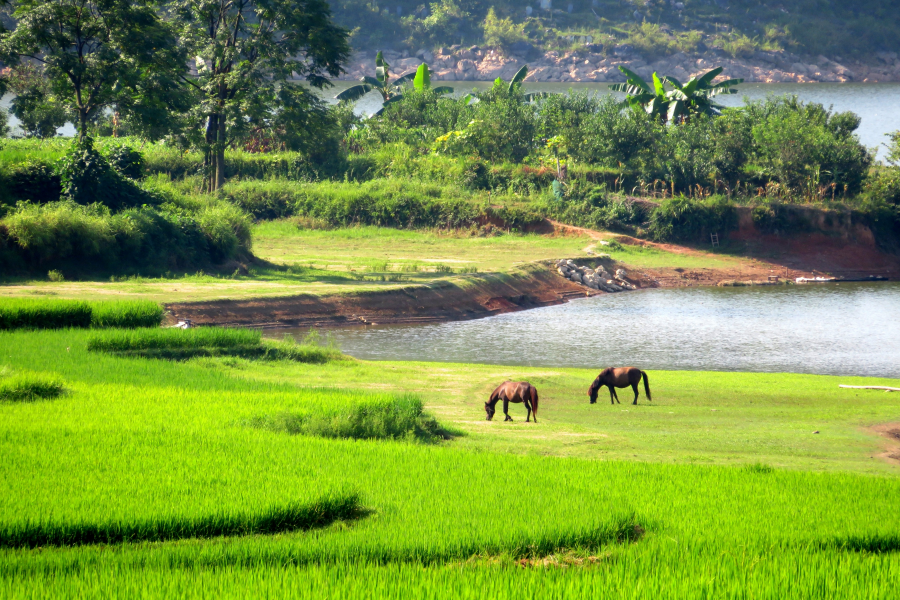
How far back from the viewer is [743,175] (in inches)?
1960

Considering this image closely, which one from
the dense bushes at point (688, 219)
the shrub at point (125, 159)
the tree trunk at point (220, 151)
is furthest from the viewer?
the dense bushes at point (688, 219)

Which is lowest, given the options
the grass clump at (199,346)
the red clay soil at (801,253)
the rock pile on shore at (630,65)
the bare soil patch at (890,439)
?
the bare soil patch at (890,439)

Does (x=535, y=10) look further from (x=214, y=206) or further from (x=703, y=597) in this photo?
(x=703, y=597)

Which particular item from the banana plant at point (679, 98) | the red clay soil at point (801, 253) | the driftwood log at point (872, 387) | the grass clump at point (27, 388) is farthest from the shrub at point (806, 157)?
the grass clump at point (27, 388)

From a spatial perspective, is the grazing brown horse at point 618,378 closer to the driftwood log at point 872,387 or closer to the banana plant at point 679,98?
the driftwood log at point 872,387

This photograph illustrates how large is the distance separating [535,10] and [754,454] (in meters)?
118

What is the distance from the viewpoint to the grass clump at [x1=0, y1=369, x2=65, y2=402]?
460 inches

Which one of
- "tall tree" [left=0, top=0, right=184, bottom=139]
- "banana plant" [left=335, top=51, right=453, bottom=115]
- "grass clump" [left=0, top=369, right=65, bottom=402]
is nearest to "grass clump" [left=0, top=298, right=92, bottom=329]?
"grass clump" [left=0, top=369, right=65, bottom=402]

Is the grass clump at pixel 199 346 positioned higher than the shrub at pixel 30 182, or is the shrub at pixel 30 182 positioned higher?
the shrub at pixel 30 182

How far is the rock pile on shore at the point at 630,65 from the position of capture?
368 feet

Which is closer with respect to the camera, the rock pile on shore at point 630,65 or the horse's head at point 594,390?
the horse's head at point 594,390

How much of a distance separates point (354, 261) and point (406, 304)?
24.1 feet

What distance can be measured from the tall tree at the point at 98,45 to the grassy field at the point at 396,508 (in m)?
22.0

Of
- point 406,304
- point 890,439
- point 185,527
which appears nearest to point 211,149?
point 406,304
